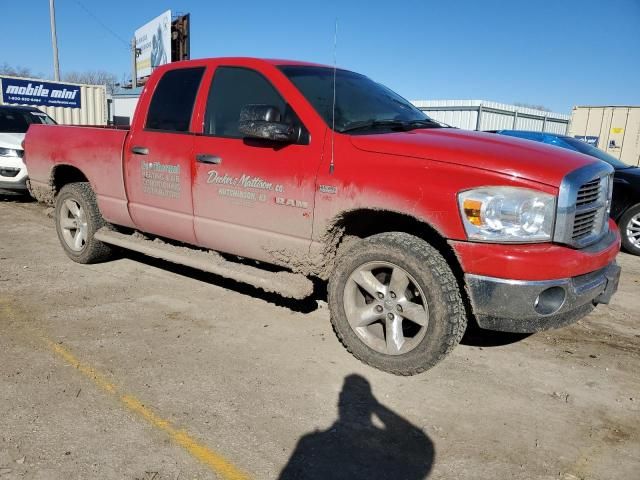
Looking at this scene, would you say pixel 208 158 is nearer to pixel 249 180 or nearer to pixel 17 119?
pixel 249 180

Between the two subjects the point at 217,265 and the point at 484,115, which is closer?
the point at 217,265

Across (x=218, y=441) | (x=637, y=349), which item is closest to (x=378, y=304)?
(x=218, y=441)

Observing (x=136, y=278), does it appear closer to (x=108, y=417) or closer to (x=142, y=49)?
(x=108, y=417)

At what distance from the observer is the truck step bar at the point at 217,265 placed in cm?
369

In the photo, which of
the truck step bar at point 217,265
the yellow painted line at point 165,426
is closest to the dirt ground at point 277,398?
the yellow painted line at point 165,426

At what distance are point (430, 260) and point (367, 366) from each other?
0.89m

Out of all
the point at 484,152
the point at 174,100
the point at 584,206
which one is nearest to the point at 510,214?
the point at 484,152

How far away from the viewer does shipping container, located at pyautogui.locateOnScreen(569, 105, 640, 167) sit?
55.8ft

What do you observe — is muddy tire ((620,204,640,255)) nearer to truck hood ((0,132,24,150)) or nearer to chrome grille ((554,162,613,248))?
chrome grille ((554,162,613,248))

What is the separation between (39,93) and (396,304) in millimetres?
18421

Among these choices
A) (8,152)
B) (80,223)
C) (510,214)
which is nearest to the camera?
(510,214)

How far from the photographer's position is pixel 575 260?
294cm

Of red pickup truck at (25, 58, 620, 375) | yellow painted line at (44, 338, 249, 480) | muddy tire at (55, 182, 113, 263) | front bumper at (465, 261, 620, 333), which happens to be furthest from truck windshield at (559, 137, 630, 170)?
yellow painted line at (44, 338, 249, 480)

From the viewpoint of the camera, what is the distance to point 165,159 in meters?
4.34
